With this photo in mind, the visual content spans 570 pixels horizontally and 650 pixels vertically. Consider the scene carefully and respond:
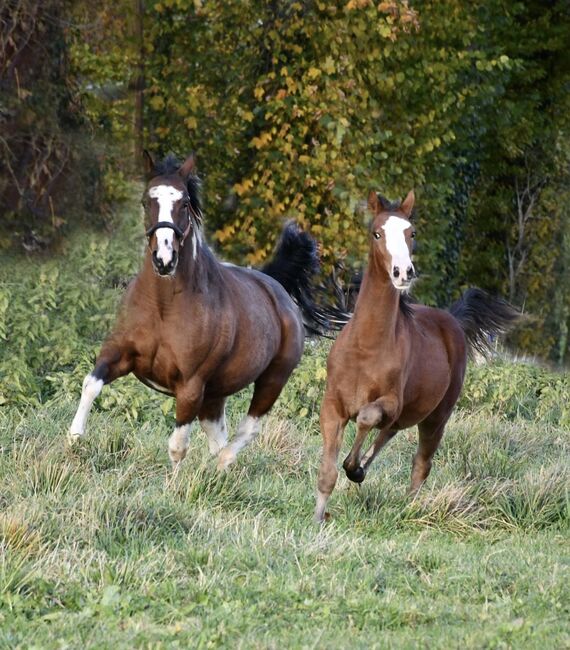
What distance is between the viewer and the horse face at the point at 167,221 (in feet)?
26.2

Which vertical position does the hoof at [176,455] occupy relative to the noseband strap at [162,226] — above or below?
below

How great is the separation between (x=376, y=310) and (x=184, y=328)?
1.26 meters

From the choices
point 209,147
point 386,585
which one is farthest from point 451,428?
point 209,147

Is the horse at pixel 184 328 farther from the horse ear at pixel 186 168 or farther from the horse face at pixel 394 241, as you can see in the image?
the horse face at pixel 394 241

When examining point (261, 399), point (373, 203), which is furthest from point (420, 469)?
point (373, 203)

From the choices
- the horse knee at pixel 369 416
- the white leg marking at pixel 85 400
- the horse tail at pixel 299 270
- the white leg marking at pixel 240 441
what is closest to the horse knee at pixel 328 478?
the horse knee at pixel 369 416

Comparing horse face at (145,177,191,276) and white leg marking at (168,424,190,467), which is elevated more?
horse face at (145,177,191,276)

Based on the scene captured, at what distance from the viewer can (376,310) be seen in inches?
317

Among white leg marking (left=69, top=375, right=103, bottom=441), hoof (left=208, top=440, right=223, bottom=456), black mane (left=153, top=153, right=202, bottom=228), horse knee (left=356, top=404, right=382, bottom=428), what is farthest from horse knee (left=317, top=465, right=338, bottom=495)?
black mane (left=153, top=153, right=202, bottom=228)

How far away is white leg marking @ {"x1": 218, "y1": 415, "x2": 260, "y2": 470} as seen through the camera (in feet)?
30.2

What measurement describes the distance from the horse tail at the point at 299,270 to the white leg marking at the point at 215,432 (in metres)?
1.69

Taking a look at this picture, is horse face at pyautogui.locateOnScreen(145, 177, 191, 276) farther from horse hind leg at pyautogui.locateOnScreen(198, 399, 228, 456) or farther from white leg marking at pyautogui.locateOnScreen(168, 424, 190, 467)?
horse hind leg at pyautogui.locateOnScreen(198, 399, 228, 456)

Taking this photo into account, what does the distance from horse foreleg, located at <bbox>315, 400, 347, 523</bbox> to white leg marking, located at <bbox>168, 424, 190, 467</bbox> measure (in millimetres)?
1068

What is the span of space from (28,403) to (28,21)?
Result: 5366mm
